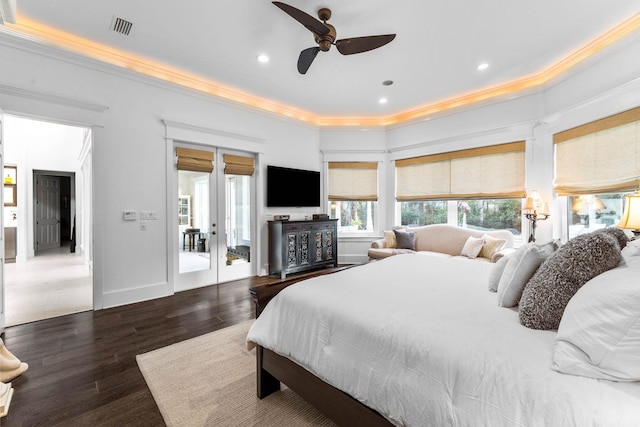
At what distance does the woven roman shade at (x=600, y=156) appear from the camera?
2.91 meters

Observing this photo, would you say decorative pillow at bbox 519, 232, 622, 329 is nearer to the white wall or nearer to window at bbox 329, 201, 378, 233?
the white wall

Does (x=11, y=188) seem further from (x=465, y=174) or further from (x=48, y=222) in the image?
(x=465, y=174)

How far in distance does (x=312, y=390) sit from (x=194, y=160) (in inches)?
141

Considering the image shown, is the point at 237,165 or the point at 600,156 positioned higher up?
the point at 237,165

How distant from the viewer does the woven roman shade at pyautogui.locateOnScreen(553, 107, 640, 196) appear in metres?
2.91

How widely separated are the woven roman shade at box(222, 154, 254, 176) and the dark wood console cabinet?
983 millimetres

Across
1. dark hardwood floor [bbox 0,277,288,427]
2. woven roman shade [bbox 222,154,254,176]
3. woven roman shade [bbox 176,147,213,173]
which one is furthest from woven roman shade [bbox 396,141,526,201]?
dark hardwood floor [bbox 0,277,288,427]

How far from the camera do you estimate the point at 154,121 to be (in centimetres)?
367

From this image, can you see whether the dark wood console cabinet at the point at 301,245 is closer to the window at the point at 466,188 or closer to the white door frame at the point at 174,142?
the white door frame at the point at 174,142

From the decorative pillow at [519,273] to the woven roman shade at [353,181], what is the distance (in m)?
4.39

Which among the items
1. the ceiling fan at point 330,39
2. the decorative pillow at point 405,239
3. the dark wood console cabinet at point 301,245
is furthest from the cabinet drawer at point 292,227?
the ceiling fan at point 330,39

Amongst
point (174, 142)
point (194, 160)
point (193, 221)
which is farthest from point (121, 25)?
point (193, 221)

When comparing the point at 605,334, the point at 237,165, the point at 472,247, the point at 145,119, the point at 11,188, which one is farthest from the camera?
the point at 11,188

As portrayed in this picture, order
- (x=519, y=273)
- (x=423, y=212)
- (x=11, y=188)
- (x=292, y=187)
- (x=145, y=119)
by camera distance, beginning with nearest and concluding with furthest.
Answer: (x=519, y=273) → (x=145, y=119) → (x=292, y=187) → (x=423, y=212) → (x=11, y=188)
